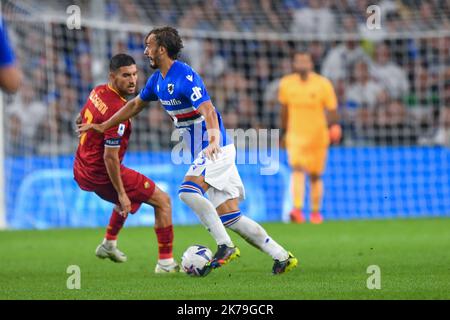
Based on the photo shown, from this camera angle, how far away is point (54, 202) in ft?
49.1

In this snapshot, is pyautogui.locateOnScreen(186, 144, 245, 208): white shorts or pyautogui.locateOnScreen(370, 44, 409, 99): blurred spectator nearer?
pyautogui.locateOnScreen(186, 144, 245, 208): white shorts

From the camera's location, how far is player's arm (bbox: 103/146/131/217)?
863cm

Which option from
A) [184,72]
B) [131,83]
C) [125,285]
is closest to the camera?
[125,285]

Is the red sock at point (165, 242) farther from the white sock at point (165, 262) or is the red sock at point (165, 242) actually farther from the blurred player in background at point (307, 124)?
the blurred player in background at point (307, 124)

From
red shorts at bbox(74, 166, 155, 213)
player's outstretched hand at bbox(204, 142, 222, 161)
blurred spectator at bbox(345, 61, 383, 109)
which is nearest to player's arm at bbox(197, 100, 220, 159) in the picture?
player's outstretched hand at bbox(204, 142, 222, 161)

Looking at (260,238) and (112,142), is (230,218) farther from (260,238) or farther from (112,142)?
(112,142)

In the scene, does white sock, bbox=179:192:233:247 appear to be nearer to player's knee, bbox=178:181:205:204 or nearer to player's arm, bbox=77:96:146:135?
player's knee, bbox=178:181:205:204

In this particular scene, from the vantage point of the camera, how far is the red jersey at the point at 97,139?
8875mm

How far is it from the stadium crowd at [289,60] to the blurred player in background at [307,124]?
2007 millimetres

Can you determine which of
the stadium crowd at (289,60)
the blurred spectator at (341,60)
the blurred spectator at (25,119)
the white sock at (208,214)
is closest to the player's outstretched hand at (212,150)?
the white sock at (208,214)

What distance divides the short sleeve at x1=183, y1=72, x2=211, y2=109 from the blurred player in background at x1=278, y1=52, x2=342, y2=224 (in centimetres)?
690

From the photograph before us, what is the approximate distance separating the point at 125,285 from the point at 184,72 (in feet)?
5.51

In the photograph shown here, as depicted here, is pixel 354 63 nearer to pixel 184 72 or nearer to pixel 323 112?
pixel 323 112
